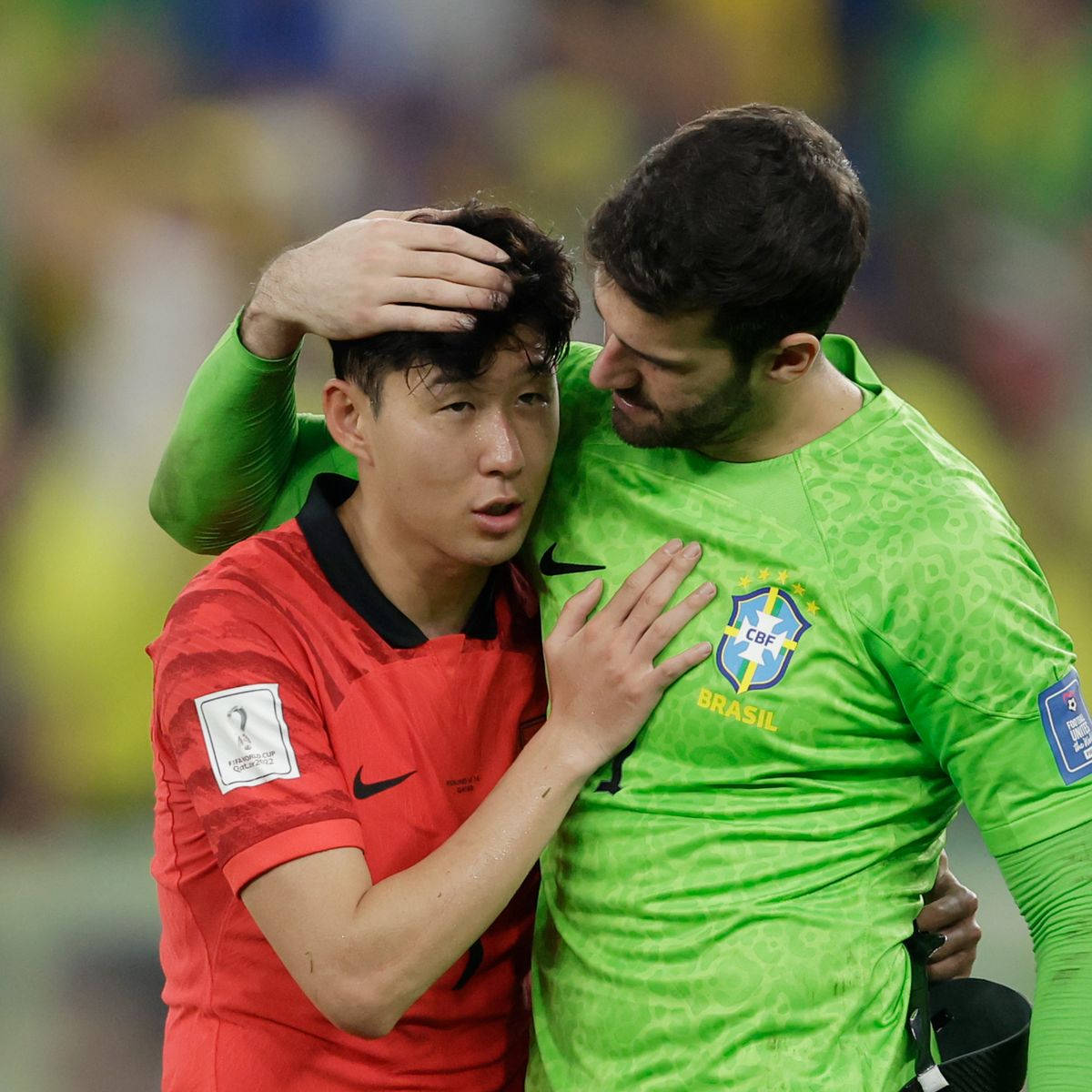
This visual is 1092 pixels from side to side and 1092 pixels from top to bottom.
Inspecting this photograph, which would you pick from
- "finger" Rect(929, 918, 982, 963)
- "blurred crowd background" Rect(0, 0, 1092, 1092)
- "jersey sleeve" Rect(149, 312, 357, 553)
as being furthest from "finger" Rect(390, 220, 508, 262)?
"blurred crowd background" Rect(0, 0, 1092, 1092)

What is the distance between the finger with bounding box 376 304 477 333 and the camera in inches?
52.8

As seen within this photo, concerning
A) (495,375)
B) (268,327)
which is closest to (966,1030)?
(495,375)

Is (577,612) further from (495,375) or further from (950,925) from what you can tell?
(950,925)

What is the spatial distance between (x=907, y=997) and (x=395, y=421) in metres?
0.75

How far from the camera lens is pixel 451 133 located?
3.83 meters

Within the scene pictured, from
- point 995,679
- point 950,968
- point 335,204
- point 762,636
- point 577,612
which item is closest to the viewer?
point 995,679

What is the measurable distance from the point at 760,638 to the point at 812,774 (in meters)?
0.14

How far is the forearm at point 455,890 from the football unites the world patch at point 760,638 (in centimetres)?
17

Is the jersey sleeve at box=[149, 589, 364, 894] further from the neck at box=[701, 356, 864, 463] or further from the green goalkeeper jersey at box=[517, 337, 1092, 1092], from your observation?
the neck at box=[701, 356, 864, 463]

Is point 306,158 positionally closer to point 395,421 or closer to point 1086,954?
point 395,421

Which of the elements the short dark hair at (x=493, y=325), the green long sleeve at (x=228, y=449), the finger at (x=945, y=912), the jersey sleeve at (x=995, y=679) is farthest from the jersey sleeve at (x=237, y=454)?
the finger at (x=945, y=912)

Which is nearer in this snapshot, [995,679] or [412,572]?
[995,679]

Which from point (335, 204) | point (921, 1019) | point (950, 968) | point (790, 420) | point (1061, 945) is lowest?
point (950, 968)

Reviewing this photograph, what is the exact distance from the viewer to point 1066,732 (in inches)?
48.0
